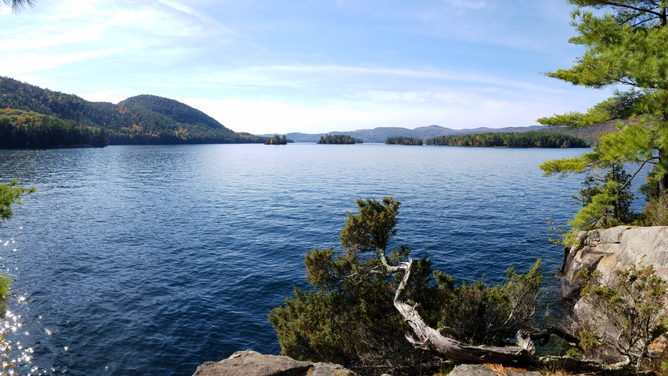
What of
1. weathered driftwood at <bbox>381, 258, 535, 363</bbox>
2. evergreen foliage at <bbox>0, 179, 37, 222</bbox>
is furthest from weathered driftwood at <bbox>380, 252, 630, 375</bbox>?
evergreen foliage at <bbox>0, 179, 37, 222</bbox>

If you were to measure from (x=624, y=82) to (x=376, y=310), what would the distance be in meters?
16.8

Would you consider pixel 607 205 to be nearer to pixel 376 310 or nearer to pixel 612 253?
pixel 612 253

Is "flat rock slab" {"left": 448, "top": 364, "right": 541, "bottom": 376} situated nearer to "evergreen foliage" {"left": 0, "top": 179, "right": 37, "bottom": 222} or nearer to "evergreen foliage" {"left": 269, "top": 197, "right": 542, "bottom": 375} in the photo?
"evergreen foliage" {"left": 269, "top": 197, "right": 542, "bottom": 375}

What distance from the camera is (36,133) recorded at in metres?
146

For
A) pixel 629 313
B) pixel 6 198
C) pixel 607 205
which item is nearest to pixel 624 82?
pixel 607 205

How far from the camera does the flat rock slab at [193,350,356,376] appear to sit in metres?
9.67

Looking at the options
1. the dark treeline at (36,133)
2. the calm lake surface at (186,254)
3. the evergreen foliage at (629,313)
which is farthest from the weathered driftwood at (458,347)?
the dark treeline at (36,133)

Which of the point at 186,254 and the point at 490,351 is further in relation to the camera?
the point at 186,254

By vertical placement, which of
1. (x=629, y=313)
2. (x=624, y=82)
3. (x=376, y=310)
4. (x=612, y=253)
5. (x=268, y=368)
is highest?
(x=624, y=82)

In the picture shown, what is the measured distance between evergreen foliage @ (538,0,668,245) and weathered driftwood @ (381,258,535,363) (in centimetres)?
1172

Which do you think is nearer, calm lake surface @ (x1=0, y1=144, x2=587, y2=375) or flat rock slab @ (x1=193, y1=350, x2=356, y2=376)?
flat rock slab @ (x1=193, y1=350, x2=356, y2=376)

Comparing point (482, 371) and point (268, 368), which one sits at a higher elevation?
point (482, 371)

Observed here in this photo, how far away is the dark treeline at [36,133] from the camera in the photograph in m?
140

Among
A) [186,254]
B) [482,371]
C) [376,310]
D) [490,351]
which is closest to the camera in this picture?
[482,371]
